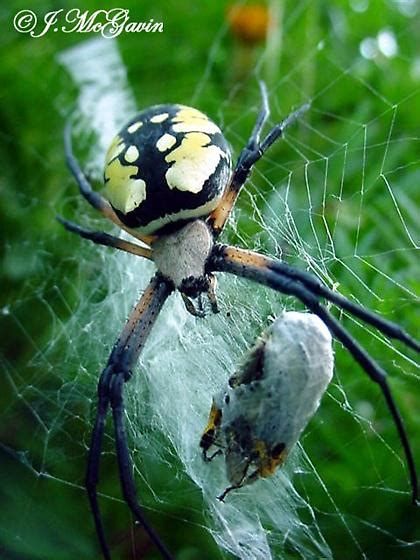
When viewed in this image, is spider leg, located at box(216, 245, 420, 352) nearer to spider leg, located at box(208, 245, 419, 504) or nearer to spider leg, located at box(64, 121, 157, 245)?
spider leg, located at box(208, 245, 419, 504)

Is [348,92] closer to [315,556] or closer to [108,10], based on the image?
[108,10]

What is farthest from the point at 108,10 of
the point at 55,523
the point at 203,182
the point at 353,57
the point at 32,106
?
the point at 55,523

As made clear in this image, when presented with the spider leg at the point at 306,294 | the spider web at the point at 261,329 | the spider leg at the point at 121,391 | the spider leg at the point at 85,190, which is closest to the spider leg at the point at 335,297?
the spider leg at the point at 306,294

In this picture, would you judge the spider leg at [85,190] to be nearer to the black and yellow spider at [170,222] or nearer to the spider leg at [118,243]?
the spider leg at [118,243]

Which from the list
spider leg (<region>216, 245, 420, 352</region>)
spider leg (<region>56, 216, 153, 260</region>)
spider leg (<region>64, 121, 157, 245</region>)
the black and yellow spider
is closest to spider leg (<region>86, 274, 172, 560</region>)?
the black and yellow spider

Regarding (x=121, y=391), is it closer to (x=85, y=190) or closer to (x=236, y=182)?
(x=236, y=182)

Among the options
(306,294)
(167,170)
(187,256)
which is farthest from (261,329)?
(167,170)
